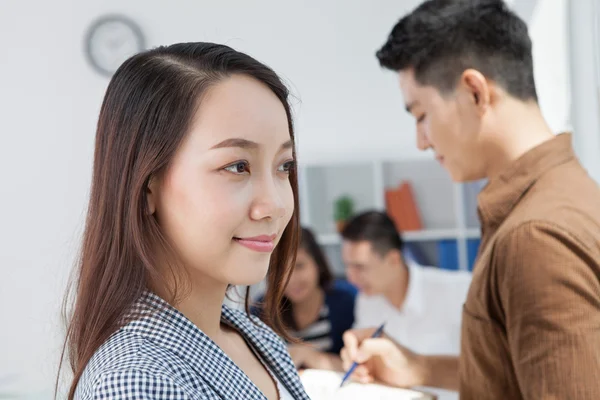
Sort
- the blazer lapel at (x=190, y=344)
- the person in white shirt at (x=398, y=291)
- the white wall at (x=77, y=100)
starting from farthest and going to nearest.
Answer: the white wall at (x=77, y=100), the person in white shirt at (x=398, y=291), the blazer lapel at (x=190, y=344)

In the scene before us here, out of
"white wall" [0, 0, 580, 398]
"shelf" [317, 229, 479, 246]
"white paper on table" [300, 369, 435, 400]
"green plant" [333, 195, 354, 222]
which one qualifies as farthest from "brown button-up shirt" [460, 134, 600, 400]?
"green plant" [333, 195, 354, 222]

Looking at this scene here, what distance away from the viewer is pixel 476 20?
5.06 ft

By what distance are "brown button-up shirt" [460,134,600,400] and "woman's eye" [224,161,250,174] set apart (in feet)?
1.76

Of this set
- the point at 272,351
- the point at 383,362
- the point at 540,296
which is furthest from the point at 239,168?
the point at 383,362

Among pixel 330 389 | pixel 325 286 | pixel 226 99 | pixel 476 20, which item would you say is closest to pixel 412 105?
pixel 476 20

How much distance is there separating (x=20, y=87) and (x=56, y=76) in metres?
0.24

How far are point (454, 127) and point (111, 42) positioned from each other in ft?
11.9

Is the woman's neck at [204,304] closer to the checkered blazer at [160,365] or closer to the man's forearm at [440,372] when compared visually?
the checkered blazer at [160,365]

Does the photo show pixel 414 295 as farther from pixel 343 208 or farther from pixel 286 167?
pixel 286 167

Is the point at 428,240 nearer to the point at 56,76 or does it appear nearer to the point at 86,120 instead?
the point at 86,120

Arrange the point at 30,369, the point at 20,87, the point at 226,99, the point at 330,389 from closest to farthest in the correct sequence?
the point at 226,99, the point at 330,389, the point at 30,369, the point at 20,87

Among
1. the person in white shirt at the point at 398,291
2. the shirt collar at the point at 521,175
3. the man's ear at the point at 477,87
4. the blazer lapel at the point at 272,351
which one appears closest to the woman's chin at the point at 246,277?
the blazer lapel at the point at 272,351

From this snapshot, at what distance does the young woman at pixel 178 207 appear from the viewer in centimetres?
88

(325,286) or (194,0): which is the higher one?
(194,0)
